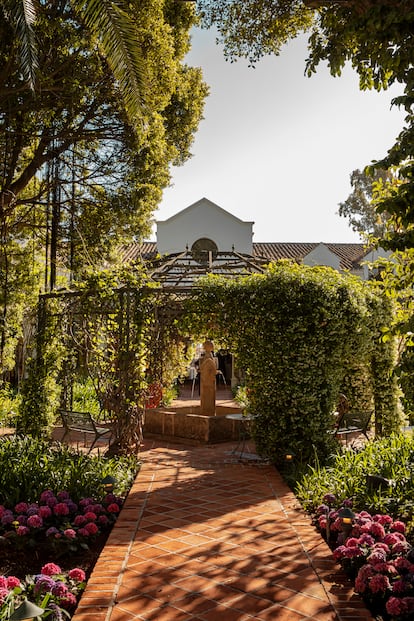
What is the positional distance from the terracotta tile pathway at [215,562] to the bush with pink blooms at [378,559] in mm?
136

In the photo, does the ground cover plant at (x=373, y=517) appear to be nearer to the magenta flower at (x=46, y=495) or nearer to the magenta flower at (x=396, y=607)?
the magenta flower at (x=396, y=607)

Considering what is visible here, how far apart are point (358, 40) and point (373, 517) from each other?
428cm

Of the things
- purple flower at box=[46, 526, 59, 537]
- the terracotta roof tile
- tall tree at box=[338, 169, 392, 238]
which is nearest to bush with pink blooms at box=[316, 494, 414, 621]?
purple flower at box=[46, 526, 59, 537]

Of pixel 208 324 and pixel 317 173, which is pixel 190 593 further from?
pixel 317 173

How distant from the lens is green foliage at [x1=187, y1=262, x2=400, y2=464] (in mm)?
8734

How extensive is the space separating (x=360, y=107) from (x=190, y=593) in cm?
731

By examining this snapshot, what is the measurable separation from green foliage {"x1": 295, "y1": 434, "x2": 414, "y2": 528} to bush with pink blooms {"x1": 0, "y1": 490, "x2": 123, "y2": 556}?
7.75 feet

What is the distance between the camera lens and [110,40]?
7531 mm

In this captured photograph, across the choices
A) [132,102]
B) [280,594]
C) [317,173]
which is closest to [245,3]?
[132,102]

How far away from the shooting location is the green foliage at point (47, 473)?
6.14 meters

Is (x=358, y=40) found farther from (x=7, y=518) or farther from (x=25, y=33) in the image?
(x=7, y=518)

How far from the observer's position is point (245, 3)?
27.0ft

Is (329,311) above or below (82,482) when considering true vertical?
above

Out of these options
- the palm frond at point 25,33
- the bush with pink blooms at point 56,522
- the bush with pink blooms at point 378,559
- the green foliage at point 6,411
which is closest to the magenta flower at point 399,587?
the bush with pink blooms at point 378,559
